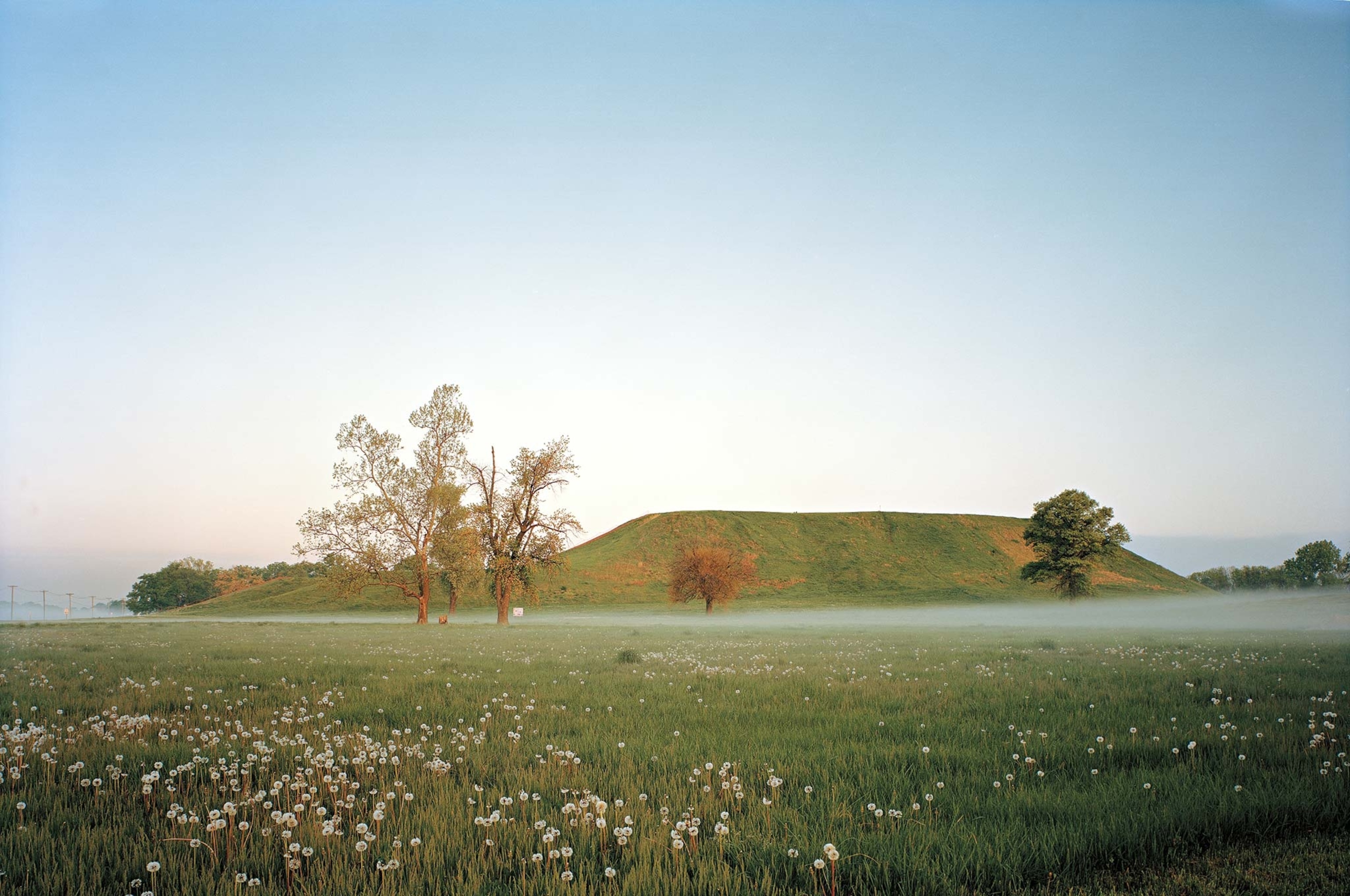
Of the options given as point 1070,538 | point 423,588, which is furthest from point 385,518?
point 1070,538

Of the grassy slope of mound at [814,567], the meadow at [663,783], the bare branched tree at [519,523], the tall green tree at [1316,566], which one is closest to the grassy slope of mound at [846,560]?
the grassy slope of mound at [814,567]

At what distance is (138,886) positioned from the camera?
11.4ft

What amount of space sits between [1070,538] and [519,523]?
66217mm

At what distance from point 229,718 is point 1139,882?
911cm

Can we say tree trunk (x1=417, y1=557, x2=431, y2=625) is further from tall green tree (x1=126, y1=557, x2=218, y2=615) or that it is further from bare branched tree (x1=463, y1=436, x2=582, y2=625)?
tall green tree (x1=126, y1=557, x2=218, y2=615)

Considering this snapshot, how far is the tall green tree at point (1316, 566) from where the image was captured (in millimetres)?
115188

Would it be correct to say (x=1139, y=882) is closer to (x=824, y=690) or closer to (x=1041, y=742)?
(x=1041, y=742)

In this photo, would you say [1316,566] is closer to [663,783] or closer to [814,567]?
[814,567]

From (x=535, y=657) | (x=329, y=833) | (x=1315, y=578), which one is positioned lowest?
(x=1315, y=578)

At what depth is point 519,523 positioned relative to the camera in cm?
5116

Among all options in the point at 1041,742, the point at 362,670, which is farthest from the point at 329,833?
Answer: the point at 362,670

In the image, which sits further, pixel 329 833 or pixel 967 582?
pixel 967 582

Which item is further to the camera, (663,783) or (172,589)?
(172,589)

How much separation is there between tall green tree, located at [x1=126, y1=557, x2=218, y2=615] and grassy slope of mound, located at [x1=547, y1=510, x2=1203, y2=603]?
68315 millimetres
